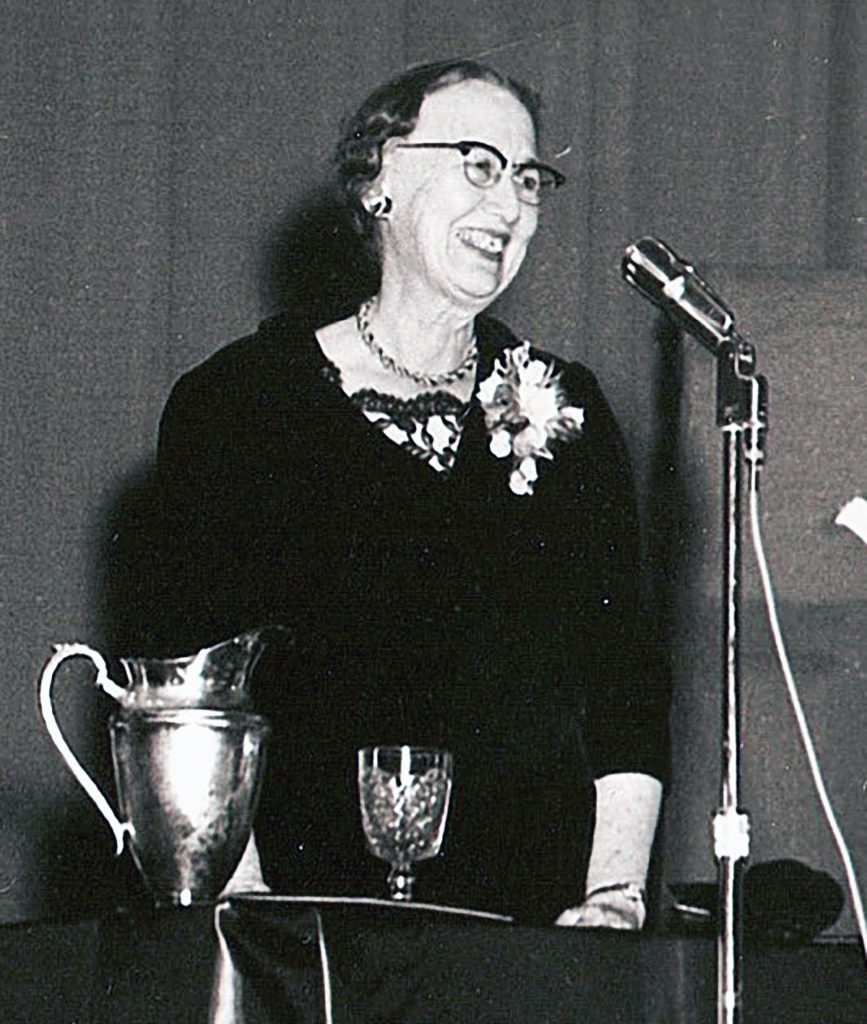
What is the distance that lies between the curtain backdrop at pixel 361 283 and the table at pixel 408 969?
4.06ft

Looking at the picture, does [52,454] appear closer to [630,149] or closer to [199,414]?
[199,414]

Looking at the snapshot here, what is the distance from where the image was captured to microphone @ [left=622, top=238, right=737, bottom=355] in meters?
1.31

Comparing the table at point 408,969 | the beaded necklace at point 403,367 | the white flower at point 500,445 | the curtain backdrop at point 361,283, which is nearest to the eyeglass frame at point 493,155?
the beaded necklace at point 403,367

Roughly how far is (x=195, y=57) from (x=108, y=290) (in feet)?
1.09

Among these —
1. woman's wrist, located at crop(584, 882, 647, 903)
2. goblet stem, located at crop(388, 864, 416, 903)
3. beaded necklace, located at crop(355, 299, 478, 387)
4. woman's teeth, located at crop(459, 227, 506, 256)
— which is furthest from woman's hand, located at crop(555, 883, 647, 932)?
woman's teeth, located at crop(459, 227, 506, 256)

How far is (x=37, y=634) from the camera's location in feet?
8.43

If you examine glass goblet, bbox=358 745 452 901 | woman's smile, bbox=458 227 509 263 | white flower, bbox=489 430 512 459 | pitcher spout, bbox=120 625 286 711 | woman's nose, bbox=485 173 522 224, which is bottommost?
glass goblet, bbox=358 745 452 901

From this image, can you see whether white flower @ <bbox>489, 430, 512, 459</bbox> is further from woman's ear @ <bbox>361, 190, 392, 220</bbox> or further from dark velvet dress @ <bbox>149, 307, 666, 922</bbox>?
woman's ear @ <bbox>361, 190, 392, 220</bbox>

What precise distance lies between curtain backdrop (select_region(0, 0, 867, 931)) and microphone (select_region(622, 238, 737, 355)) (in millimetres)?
1141

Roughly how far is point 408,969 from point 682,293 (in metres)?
0.47

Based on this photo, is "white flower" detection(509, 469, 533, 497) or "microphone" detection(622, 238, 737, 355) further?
"white flower" detection(509, 469, 533, 497)

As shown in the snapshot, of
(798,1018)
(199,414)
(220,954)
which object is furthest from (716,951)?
(199,414)

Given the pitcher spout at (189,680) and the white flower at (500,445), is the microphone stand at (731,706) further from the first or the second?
the white flower at (500,445)

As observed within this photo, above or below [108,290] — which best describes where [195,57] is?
above
